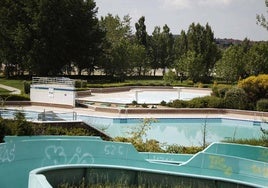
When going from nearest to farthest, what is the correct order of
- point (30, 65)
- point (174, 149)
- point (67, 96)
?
point (174, 149), point (67, 96), point (30, 65)

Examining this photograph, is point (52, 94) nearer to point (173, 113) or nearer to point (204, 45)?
point (173, 113)

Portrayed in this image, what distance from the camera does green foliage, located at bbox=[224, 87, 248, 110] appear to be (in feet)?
97.2

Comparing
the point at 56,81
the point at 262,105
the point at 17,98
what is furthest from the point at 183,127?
the point at 17,98

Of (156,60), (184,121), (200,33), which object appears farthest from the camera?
(156,60)

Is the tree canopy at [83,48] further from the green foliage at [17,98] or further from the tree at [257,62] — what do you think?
the green foliage at [17,98]

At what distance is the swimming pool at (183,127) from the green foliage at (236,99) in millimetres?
2203

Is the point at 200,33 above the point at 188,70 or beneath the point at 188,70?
above

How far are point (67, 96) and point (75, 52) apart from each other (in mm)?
20878

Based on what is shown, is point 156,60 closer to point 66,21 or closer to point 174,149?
point 66,21

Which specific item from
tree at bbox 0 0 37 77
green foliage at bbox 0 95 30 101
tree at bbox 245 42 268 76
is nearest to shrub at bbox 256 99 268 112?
green foliage at bbox 0 95 30 101

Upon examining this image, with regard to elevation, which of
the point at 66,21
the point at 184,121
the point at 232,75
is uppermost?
the point at 66,21

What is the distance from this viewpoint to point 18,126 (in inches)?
480

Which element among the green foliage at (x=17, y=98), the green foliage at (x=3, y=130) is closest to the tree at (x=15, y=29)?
the green foliage at (x=17, y=98)

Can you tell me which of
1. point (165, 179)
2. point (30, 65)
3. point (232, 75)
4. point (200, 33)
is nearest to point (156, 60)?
point (200, 33)
